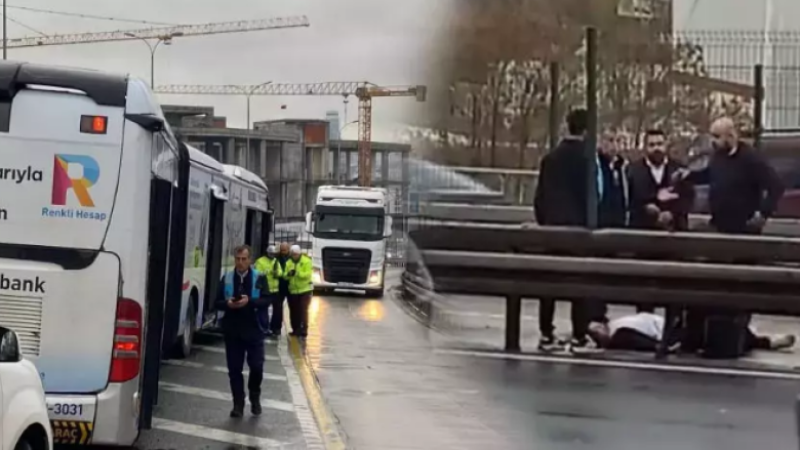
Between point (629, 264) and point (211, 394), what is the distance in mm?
4531

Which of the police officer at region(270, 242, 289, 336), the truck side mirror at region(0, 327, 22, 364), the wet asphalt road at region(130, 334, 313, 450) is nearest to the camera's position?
the truck side mirror at region(0, 327, 22, 364)

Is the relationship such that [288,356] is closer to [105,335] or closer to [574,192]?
[574,192]

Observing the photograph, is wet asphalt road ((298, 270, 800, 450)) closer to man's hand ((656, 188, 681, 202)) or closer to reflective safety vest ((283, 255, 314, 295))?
man's hand ((656, 188, 681, 202))

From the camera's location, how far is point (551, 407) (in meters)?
9.49

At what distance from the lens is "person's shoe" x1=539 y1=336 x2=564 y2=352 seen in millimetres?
11391

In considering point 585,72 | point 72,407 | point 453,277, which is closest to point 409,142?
point 585,72

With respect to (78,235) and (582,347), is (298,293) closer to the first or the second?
(582,347)

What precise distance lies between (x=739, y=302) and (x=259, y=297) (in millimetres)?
4613

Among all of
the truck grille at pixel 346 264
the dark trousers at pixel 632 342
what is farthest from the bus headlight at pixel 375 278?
the dark trousers at pixel 632 342

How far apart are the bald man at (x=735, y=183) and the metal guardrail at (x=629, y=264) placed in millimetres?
198

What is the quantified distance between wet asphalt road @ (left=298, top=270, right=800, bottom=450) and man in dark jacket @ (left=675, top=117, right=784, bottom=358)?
716mm

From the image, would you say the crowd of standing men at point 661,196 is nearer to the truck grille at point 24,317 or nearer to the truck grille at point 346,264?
the truck grille at point 24,317

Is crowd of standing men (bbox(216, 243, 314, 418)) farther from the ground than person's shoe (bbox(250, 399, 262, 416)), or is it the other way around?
crowd of standing men (bbox(216, 243, 314, 418))

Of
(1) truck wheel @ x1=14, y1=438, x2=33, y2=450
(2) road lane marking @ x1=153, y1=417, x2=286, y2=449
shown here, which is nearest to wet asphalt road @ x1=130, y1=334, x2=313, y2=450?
(2) road lane marking @ x1=153, y1=417, x2=286, y2=449
